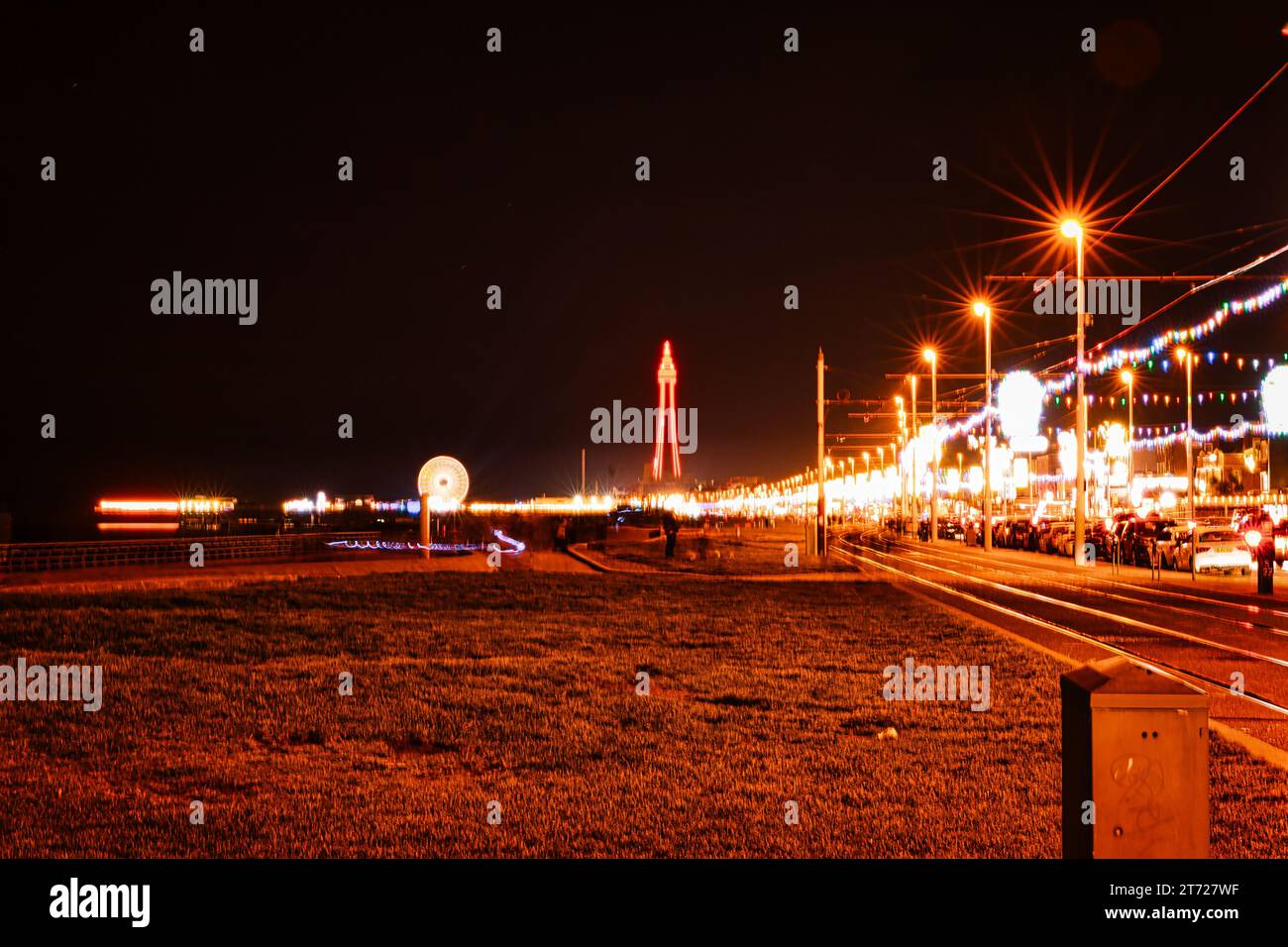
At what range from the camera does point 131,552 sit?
3678 cm

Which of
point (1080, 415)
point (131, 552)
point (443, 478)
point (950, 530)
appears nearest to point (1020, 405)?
point (1080, 415)

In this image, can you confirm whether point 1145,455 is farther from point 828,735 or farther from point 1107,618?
point 828,735

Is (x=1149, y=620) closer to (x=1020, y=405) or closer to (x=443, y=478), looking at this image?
(x=1020, y=405)

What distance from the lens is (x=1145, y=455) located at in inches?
4380

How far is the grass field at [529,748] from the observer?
20.9ft

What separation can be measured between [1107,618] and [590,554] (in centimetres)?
2417

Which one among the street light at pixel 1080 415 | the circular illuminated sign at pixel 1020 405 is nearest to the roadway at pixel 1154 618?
the street light at pixel 1080 415

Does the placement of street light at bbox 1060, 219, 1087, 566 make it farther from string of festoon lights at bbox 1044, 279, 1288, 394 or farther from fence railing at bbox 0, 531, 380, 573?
fence railing at bbox 0, 531, 380, 573

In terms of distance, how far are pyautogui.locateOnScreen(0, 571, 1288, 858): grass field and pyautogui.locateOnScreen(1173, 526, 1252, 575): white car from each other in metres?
19.8

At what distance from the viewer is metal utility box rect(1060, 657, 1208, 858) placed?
4340 millimetres

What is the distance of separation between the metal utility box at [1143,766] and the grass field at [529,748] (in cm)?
174
